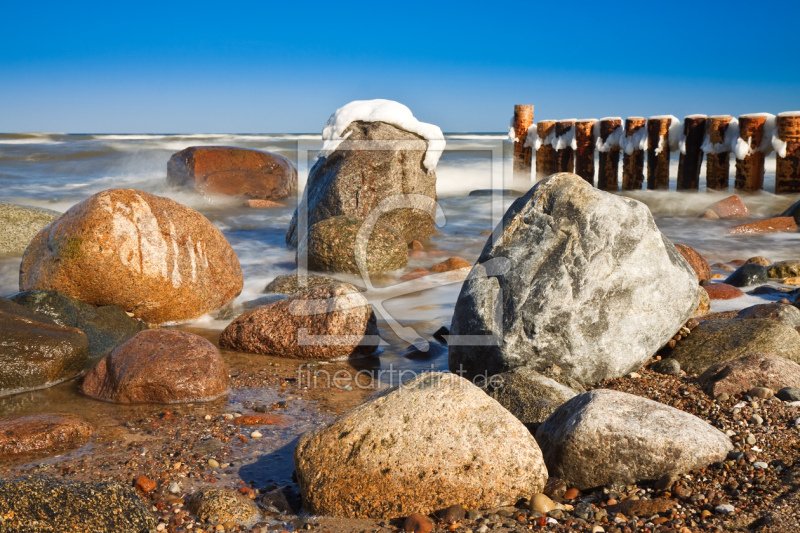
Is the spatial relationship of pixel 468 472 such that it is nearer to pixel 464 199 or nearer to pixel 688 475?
pixel 688 475

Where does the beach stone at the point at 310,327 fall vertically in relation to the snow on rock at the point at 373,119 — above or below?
below

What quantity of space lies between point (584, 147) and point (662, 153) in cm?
157

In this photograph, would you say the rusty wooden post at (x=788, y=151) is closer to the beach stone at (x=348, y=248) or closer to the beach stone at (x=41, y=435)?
the beach stone at (x=348, y=248)

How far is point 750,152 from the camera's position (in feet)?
39.7

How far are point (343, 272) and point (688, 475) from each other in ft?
17.5

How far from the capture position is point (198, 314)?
628 centimetres

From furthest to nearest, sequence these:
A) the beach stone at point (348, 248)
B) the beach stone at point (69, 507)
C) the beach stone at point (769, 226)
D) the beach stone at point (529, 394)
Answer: the beach stone at point (769, 226)
the beach stone at point (348, 248)
the beach stone at point (529, 394)
the beach stone at point (69, 507)

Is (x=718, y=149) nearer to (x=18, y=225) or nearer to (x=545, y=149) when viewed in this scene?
(x=545, y=149)

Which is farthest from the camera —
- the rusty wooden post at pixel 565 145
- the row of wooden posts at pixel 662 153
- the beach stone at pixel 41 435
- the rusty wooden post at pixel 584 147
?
the rusty wooden post at pixel 565 145

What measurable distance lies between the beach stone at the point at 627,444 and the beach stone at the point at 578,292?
3.07ft

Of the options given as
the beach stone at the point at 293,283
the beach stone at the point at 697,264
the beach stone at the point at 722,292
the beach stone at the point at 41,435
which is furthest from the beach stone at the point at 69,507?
the beach stone at the point at 697,264

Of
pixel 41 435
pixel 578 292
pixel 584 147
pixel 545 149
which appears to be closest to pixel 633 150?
pixel 584 147

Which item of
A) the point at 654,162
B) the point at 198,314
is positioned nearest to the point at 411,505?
the point at 198,314

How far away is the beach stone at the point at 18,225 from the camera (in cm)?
898
